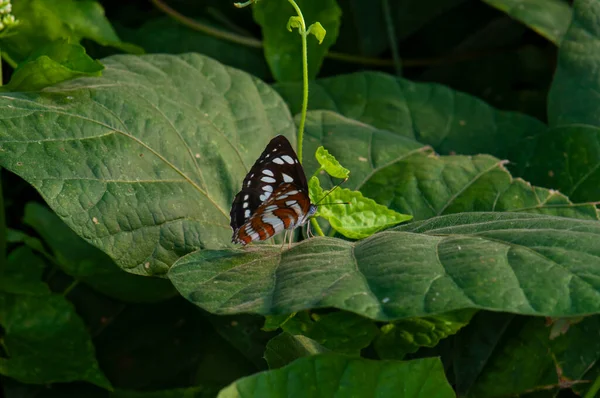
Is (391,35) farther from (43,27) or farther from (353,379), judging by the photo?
(353,379)

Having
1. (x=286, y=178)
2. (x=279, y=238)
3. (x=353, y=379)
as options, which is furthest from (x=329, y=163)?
(x=353, y=379)

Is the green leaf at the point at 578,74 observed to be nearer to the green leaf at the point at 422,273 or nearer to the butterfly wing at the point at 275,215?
the green leaf at the point at 422,273

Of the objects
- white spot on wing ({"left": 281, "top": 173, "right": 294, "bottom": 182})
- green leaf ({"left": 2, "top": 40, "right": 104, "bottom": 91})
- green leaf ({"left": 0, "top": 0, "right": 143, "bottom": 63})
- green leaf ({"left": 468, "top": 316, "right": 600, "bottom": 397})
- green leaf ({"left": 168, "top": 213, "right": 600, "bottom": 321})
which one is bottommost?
green leaf ({"left": 468, "top": 316, "right": 600, "bottom": 397})

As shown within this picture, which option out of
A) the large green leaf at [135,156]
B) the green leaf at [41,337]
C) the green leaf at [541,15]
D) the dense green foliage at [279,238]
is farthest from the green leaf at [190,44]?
the green leaf at [41,337]

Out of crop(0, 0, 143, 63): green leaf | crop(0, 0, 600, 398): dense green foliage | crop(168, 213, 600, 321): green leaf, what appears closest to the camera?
crop(168, 213, 600, 321): green leaf

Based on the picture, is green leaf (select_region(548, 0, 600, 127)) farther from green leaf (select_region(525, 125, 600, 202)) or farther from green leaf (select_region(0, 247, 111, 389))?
green leaf (select_region(0, 247, 111, 389))

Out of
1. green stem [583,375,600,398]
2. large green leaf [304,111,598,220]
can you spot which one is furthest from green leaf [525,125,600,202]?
green stem [583,375,600,398]

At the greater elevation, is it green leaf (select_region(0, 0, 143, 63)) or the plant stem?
green leaf (select_region(0, 0, 143, 63))
